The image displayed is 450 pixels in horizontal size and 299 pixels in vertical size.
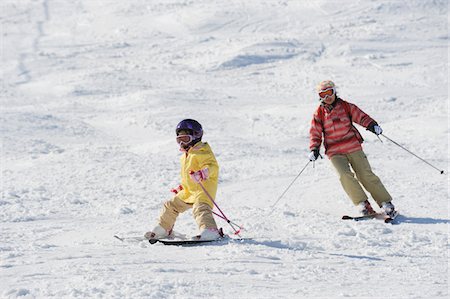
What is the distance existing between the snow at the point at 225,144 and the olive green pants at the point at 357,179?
14.0 inches

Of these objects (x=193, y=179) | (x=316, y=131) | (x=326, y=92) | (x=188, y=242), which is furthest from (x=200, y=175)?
(x=326, y=92)

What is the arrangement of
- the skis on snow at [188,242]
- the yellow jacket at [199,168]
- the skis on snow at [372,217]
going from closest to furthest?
the skis on snow at [188,242] → the yellow jacket at [199,168] → the skis on snow at [372,217]

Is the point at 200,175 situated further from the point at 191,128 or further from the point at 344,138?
the point at 344,138

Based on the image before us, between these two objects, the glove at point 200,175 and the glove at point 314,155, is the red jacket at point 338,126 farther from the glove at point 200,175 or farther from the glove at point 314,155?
the glove at point 200,175

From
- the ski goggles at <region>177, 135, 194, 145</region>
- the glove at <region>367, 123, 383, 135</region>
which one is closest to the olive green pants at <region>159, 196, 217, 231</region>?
the ski goggles at <region>177, 135, 194, 145</region>

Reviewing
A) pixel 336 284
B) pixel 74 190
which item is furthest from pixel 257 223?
pixel 74 190

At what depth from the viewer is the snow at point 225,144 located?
170 inches

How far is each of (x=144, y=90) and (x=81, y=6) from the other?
823 inches

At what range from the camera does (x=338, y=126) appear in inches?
261

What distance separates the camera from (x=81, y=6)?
37.8m

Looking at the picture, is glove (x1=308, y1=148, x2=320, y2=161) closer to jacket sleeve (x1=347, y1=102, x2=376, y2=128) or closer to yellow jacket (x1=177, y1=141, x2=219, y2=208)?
jacket sleeve (x1=347, y1=102, x2=376, y2=128)

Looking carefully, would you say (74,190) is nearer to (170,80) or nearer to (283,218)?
(283,218)

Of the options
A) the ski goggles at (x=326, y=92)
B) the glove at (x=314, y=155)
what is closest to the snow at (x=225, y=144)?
the glove at (x=314, y=155)

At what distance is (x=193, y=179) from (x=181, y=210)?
38 centimetres
